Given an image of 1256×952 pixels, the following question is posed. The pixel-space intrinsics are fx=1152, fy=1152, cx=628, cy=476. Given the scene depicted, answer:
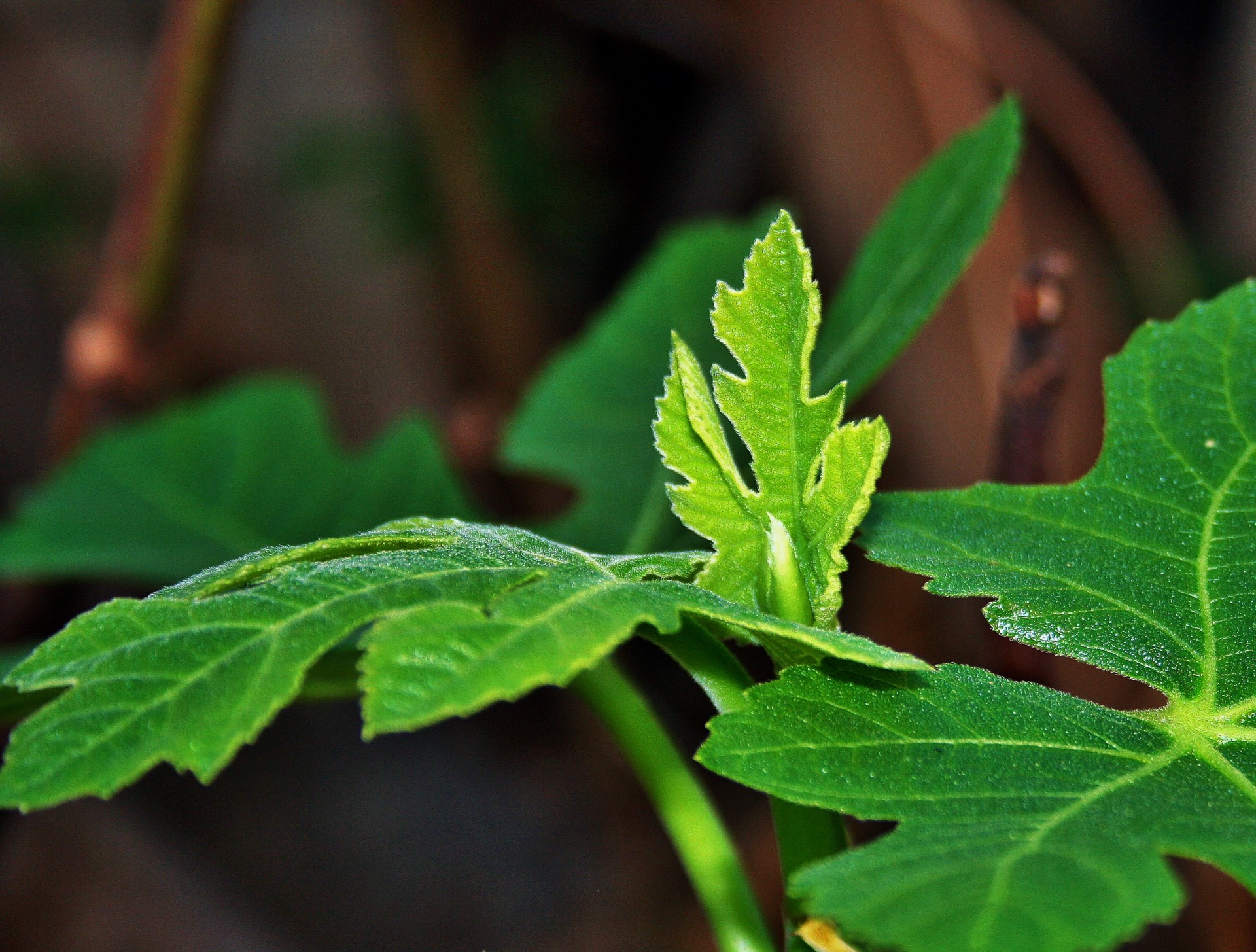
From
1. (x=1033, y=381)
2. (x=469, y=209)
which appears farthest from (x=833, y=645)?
(x=469, y=209)

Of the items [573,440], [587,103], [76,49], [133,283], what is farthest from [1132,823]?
[76,49]

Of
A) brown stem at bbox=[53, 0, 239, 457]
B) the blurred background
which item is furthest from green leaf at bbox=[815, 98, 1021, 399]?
brown stem at bbox=[53, 0, 239, 457]

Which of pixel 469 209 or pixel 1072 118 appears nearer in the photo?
pixel 1072 118

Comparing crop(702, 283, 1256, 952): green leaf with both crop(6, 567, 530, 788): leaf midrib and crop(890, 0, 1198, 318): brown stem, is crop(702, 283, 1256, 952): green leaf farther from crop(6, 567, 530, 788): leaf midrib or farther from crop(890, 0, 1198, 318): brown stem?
crop(890, 0, 1198, 318): brown stem

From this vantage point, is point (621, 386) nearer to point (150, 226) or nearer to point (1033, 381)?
point (1033, 381)

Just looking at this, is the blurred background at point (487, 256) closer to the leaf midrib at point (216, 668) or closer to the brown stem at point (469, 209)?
the brown stem at point (469, 209)

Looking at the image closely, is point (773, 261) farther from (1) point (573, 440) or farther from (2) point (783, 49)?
(2) point (783, 49)
